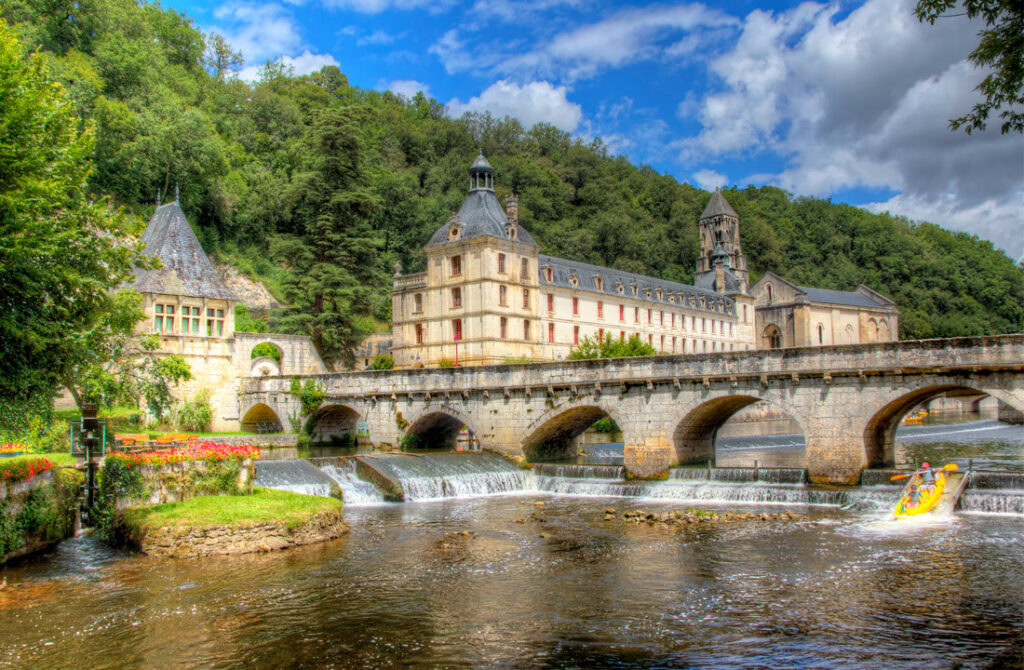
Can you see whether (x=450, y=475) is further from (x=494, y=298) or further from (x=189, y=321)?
(x=494, y=298)

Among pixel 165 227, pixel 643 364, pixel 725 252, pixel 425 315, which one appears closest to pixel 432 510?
pixel 643 364

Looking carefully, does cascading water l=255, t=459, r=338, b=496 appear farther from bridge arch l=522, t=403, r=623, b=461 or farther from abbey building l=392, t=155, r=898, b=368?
abbey building l=392, t=155, r=898, b=368

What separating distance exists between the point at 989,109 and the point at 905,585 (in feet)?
30.0

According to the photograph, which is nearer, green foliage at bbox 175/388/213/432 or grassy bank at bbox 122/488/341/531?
grassy bank at bbox 122/488/341/531

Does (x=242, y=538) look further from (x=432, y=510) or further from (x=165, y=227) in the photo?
(x=165, y=227)

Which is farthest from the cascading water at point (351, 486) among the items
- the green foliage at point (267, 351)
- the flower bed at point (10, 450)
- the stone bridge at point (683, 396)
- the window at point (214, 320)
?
the green foliage at point (267, 351)

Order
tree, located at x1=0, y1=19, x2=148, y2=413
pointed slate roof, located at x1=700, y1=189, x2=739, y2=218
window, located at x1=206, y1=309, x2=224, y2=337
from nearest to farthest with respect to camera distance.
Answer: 1. tree, located at x1=0, y1=19, x2=148, y2=413
2. window, located at x1=206, y1=309, x2=224, y2=337
3. pointed slate roof, located at x1=700, y1=189, x2=739, y2=218

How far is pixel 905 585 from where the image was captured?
47.3ft

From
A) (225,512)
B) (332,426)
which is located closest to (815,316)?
(332,426)

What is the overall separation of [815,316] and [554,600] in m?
82.1

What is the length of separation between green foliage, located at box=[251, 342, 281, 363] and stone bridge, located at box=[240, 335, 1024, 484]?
17.3 feet

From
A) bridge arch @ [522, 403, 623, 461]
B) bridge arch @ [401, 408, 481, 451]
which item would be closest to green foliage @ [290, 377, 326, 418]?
bridge arch @ [401, 408, 481, 451]

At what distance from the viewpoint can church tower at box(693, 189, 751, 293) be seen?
323 ft

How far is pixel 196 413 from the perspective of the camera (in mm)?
40750
